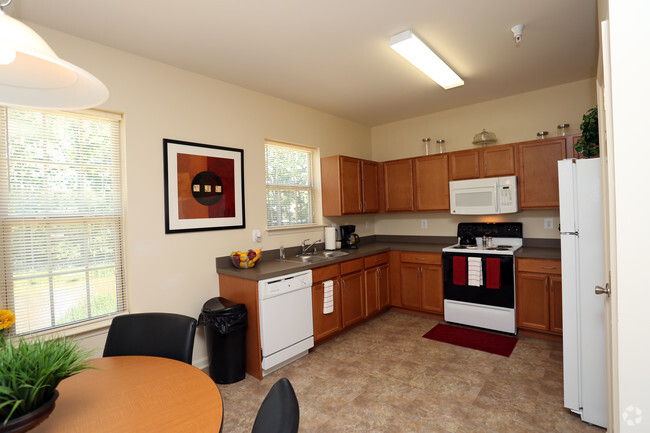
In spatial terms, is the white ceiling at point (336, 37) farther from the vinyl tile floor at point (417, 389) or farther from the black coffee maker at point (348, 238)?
→ the vinyl tile floor at point (417, 389)

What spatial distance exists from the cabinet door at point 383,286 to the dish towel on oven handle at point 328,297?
0.95m

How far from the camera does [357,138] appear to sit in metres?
4.98

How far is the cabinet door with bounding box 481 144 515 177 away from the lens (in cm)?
373

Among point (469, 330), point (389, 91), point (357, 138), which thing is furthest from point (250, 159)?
point (469, 330)

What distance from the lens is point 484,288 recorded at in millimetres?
3600

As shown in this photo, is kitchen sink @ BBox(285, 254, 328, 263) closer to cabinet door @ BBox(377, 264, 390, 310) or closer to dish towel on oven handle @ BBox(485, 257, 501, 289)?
cabinet door @ BBox(377, 264, 390, 310)

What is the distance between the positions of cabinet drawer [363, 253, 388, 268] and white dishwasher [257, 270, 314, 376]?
3.35 ft

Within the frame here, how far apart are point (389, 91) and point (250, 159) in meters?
1.74

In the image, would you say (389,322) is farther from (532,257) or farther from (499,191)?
(499,191)

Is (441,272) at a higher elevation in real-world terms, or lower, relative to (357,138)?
lower

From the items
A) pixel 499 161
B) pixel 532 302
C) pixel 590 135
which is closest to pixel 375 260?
pixel 532 302

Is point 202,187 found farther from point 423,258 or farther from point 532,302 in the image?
point 532,302

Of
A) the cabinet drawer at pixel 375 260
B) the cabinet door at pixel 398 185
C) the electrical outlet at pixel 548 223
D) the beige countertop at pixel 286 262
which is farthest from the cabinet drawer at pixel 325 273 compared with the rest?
the electrical outlet at pixel 548 223

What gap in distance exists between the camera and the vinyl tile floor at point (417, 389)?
2.12m
